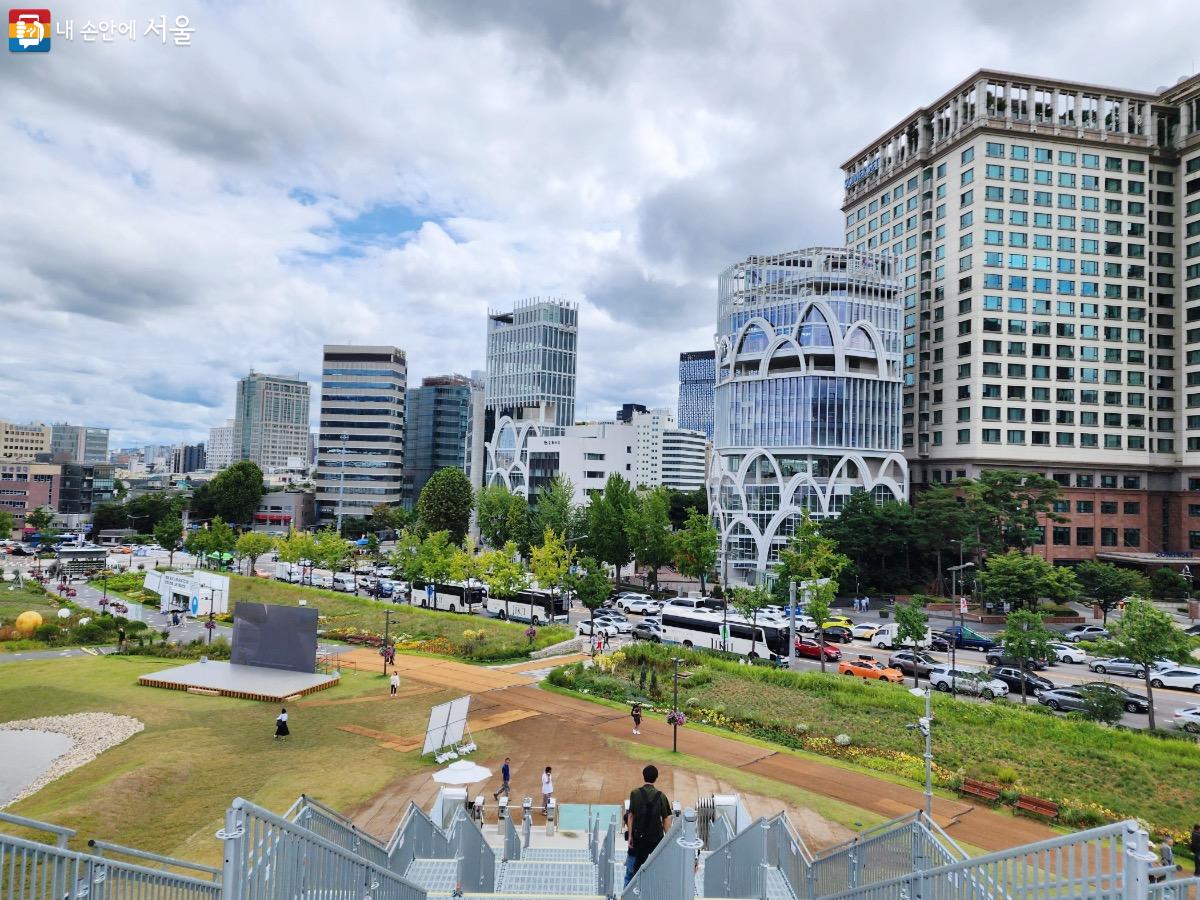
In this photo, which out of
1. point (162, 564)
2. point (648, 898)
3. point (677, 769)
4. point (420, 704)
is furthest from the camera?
point (162, 564)

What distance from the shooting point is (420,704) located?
Result: 1367 inches

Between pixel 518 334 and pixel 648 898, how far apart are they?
143988mm

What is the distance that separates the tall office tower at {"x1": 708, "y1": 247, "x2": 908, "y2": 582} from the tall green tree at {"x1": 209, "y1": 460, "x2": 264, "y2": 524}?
8493 centimetres

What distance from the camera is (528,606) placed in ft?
208

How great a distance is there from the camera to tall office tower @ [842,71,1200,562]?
80.8m

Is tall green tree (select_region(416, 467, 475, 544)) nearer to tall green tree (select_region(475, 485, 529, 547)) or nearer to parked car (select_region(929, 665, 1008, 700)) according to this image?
tall green tree (select_region(475, 485, 529, 547))

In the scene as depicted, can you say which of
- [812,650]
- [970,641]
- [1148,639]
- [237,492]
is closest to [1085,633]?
[970,641]

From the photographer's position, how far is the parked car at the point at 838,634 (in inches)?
2172

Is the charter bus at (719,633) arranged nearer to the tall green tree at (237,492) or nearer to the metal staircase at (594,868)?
the metal staircase at (594,868)

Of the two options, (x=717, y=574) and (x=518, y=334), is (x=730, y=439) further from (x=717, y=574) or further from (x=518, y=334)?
(x=518, y=334)

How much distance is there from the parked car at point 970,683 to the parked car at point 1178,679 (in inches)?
403

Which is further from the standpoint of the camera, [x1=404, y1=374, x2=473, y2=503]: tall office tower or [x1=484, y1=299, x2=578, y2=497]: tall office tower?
[x1=404, y1=374, x2=473, y2=503]: tall office tower

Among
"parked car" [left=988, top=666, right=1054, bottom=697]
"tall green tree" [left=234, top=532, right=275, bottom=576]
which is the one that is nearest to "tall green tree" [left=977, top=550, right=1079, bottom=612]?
"parked car" [left=988, top=666, right=1054, bottom=697]

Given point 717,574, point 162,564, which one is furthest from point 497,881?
point 162,564
